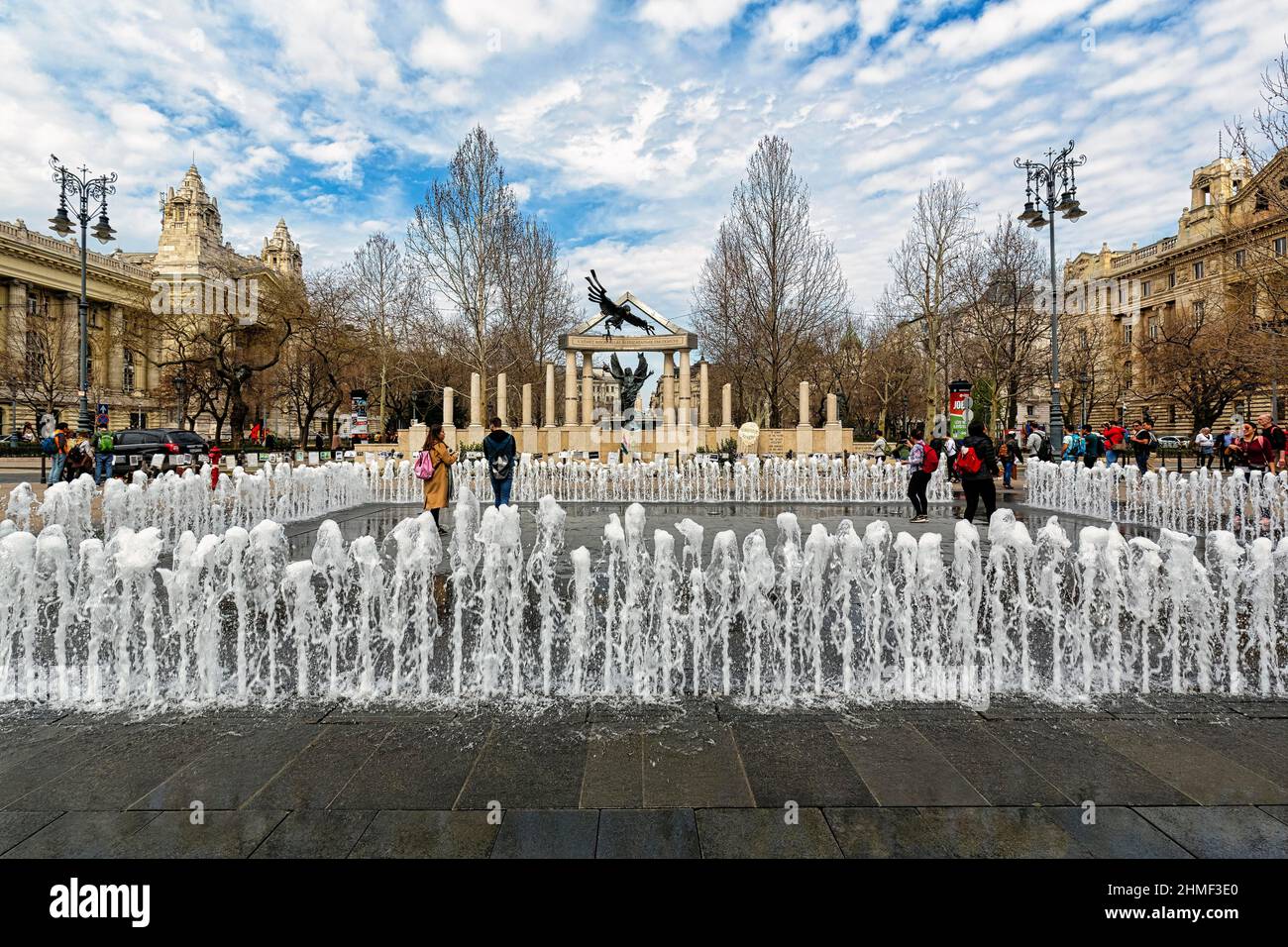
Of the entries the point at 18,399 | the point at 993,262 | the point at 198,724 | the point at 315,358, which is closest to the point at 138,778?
the point at 198,724

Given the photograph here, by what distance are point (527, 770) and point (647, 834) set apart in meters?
0.78

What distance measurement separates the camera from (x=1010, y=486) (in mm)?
19875

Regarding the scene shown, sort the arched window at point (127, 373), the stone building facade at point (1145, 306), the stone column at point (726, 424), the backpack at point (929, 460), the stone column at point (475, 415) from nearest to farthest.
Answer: the backpack at point (929, 460), the stone column at point (475, 415), the stone column at point (726, 424), the stone building facade at point (1145, 306), the arched window at point (127, 373)

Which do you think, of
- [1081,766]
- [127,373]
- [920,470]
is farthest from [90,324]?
[1081,766]

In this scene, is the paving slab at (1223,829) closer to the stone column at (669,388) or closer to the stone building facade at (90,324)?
the stone column at (669,388)

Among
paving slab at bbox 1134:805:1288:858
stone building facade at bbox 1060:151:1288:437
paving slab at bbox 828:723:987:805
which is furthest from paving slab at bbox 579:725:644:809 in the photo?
stone building facade at bbox 1060:151:1288:437

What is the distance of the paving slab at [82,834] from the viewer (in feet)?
8.46

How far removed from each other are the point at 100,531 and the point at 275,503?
3.47m

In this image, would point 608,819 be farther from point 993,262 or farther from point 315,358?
point 315,358

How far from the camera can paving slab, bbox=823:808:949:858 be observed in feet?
8.38

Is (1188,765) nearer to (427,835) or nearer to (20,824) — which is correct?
(427,835)

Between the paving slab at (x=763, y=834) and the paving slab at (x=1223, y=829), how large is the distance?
1.29 meters

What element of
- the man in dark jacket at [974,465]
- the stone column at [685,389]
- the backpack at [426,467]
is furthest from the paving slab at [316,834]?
the stone column at [685,389]

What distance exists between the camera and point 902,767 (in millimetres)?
3244
